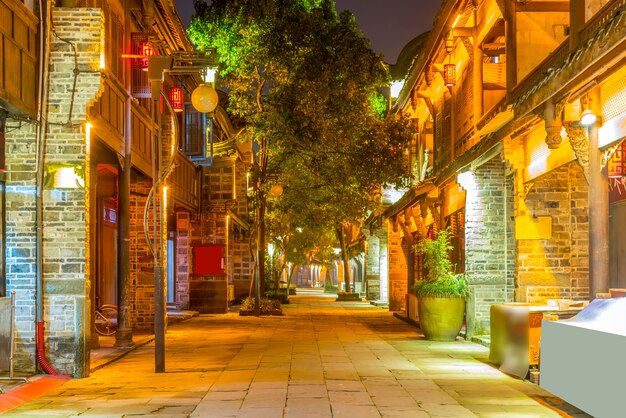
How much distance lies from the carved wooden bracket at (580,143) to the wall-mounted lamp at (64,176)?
6.82 metres

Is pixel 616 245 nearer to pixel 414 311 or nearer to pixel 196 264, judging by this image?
pixel 414 311

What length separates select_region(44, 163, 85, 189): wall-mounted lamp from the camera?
11.4 m

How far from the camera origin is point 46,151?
11.4 meters

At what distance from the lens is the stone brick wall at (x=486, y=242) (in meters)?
15.6

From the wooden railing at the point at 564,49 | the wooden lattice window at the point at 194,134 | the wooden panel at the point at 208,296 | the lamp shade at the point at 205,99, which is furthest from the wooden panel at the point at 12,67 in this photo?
the wooden panel at the point at 208,296

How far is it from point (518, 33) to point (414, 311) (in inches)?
392

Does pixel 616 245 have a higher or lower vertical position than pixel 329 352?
higher

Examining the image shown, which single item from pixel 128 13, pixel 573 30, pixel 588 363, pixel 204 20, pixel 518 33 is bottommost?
pixel 588 363

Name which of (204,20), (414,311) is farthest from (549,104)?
(204,20)

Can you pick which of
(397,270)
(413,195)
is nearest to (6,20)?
(413,195)

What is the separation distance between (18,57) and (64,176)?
1.88 m

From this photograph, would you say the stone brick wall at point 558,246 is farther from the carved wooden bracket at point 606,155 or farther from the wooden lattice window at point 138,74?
the wooden lattice window at point 138,74

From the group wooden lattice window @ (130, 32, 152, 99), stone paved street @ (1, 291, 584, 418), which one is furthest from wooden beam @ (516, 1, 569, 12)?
wooden lattice window @ (130, 32, 152, 99)

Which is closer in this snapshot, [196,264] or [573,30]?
[573,30]
